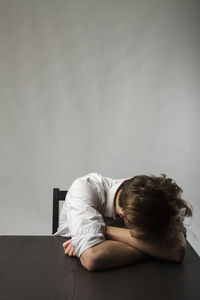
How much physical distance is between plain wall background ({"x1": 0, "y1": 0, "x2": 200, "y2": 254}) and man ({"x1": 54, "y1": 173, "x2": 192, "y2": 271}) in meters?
1.39

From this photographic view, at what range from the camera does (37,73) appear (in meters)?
2.56

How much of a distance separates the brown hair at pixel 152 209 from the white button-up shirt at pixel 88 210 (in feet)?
0.39

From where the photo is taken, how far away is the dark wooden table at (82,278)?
0.81m

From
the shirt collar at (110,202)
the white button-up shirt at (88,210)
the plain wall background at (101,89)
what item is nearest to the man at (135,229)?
the white button-up shirt at (88,210)

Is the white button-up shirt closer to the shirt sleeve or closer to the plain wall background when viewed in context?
the shirt sleeve

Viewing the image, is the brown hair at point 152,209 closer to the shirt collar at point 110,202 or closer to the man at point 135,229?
the man at point 135,229

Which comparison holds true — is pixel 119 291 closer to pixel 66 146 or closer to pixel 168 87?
pixel 66 146

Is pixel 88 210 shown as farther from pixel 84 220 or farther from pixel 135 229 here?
pixel 135 229

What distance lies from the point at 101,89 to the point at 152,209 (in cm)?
168

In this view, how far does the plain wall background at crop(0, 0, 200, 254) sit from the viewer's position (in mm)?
2521

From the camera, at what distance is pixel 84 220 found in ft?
3.60

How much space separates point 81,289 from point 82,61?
2042 millimetres

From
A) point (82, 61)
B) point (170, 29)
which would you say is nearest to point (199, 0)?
point (170, 29)

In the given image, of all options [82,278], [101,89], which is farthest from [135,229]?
[101,89]
